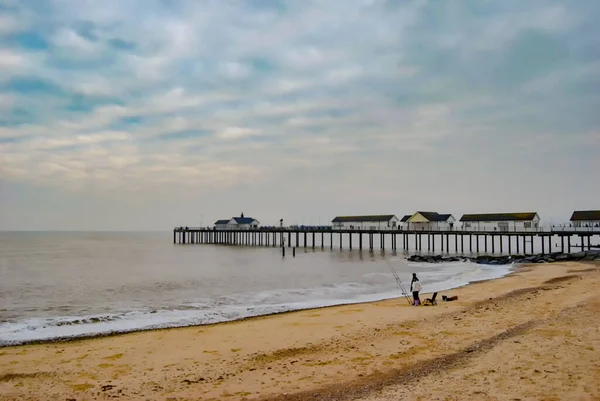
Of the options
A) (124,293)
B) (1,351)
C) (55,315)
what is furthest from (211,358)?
(124,293)

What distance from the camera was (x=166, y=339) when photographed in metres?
13.5

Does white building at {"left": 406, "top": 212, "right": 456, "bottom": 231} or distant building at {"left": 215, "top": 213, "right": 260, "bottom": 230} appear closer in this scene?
white building at {"left": 406, "top": 212, "right": 456, "bottom": 231}

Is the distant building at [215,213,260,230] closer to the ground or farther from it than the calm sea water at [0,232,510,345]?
farther from it

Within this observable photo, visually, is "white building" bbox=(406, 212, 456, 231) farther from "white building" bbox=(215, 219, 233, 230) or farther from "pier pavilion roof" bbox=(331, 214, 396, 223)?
"white building" bbox=(215, 219, 233, 230)

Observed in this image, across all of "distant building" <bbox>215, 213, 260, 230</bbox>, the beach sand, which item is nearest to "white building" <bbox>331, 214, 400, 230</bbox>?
"distant building" <bbox>215, 213, 260, 230</bbox>

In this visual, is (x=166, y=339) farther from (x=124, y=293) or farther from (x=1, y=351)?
(x=124, y=293)

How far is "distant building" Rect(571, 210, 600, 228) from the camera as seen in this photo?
52.7m

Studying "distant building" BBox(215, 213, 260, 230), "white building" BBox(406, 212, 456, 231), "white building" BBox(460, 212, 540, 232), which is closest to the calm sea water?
"white building" BBox(460, 212, 540, 232)

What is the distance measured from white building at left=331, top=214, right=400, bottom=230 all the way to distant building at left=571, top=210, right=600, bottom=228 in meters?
24.2

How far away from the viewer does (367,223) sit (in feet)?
241

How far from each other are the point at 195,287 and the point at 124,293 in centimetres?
433

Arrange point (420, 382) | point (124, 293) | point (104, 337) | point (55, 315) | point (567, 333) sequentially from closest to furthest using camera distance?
1. point (420, 382)
2. point (567, 333)
3. point (104, 337)
4. point (55, 315)
5. point (124, 293)

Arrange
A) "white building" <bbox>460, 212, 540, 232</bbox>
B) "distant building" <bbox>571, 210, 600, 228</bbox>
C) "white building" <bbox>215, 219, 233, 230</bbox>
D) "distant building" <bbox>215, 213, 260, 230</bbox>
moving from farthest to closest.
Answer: "white building" <bbox>215, 219, 233, 230</bbox> < "distant building" <bbox>215, 213, 260, 230</bbox> < "white building" <bbox>460, 212, 540, 232</bbox> < "distant building" <bbox>571, 210, 600, 228</bbox>

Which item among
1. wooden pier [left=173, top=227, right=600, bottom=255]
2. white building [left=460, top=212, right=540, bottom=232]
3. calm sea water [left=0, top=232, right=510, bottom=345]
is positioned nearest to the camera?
calm sea water [left=0, top=232, right=510, bottom=345]
